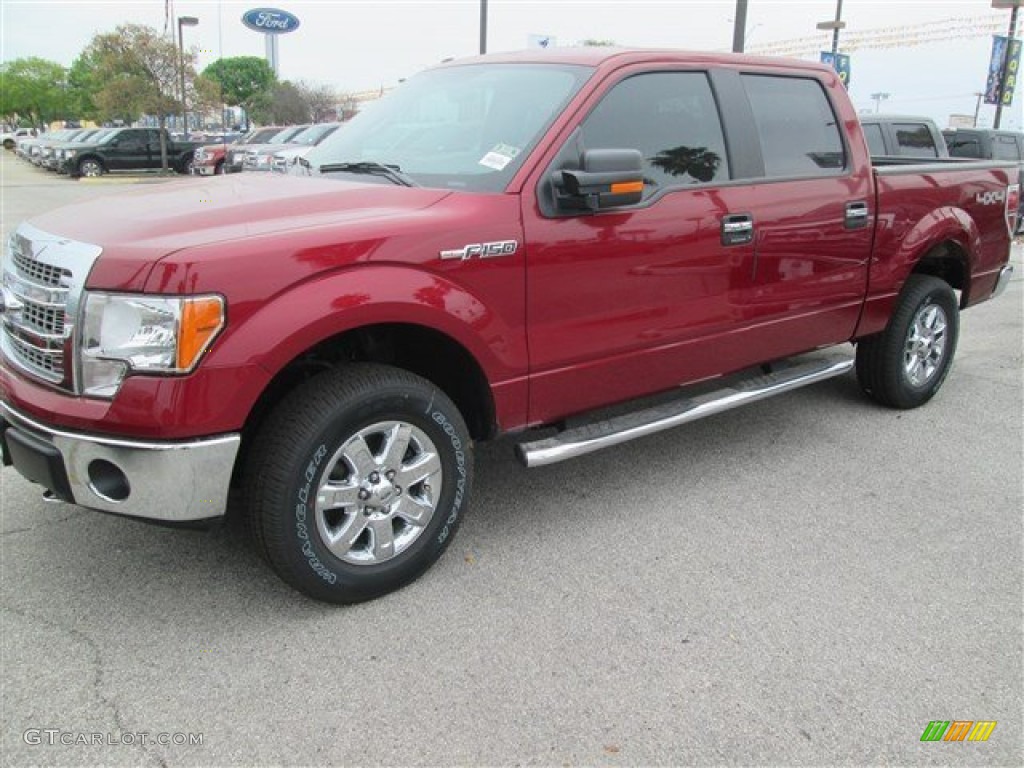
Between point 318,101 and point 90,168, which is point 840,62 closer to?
point 90,168

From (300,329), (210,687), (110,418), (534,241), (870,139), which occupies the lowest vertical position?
(210,687)

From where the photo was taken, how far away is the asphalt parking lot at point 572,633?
2.39 metres

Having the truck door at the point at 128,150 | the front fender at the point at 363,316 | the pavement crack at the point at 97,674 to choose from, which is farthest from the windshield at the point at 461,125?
the truck door at the point at 128,150

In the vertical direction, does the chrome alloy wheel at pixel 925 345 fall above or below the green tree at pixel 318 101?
below

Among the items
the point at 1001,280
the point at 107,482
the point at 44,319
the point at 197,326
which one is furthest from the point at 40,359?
the point at 1001,280

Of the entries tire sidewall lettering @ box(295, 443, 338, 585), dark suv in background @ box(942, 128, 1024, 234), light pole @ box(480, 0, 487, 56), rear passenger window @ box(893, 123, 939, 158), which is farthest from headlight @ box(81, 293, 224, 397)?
light pole @ box(480, 0, 487, 56)

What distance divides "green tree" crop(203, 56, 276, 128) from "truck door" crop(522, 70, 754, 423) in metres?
84.6

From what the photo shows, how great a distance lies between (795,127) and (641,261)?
145 cm

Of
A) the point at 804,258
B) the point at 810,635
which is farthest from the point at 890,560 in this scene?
the point at 804,258

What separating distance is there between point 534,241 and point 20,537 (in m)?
2.38

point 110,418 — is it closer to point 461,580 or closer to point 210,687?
point 210,687

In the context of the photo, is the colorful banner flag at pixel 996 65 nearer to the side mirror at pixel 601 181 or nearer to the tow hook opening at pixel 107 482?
the side mirror at pixel 601 181

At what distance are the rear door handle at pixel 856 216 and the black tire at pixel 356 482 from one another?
8.04 feet

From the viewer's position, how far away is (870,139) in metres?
11.3
